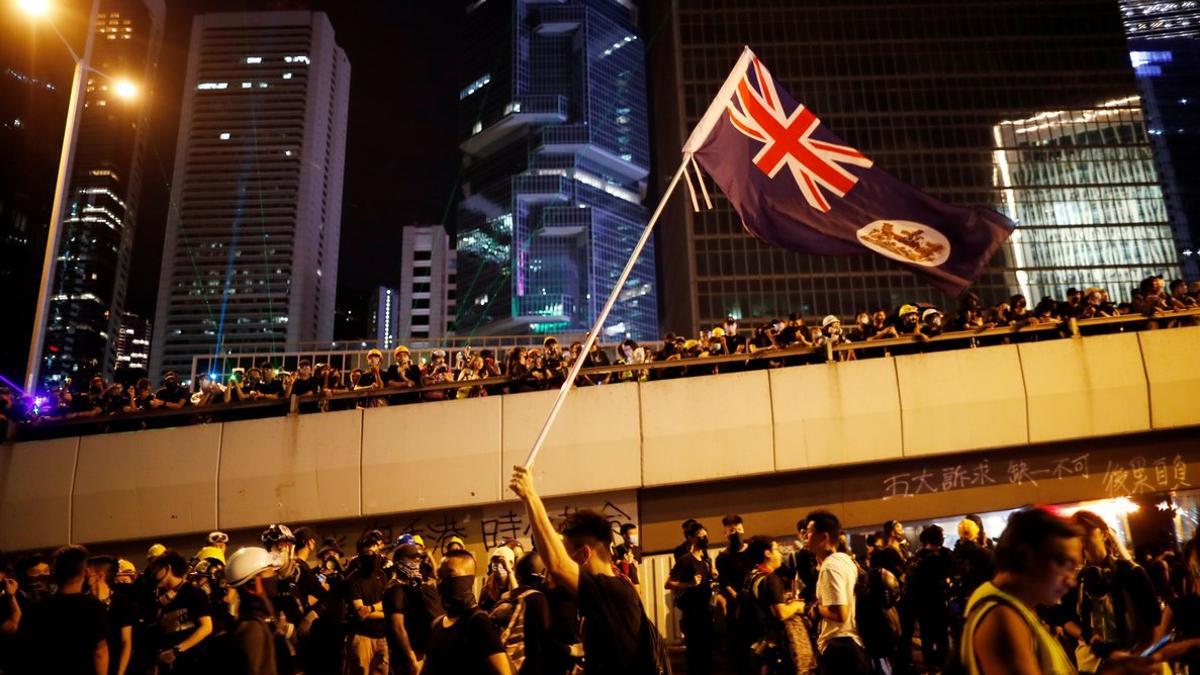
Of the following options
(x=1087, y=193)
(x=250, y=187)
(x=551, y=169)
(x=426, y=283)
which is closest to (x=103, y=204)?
(x=250, y=187)

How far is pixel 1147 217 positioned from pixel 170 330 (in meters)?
185

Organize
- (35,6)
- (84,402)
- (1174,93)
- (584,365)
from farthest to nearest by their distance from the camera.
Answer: (1174,93) < (84,402) < (584,365) < (35,6)

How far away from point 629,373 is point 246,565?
1071cm

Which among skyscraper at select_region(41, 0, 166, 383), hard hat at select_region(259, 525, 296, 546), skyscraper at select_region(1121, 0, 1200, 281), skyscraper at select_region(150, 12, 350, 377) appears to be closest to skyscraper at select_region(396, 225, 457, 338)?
skyscraper at select_region(150, 12, 350, 377)

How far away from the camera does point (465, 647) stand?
365cm

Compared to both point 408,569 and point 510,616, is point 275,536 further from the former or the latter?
point 510,616

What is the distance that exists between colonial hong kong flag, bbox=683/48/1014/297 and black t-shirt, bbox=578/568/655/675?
5.51 meters

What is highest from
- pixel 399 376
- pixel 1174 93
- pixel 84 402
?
pixel 1174 93

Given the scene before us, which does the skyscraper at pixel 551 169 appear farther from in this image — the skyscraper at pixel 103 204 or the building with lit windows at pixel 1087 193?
the skyscraper at pixel 103 204

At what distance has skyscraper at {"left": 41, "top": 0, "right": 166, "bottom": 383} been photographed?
14438 centimetres

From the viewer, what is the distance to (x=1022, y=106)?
83812 millimetres

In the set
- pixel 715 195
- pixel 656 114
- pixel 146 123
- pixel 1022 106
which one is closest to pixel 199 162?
pixel 146 123

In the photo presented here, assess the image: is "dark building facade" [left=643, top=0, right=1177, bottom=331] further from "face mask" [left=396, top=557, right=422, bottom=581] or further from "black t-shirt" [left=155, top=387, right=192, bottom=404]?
"face mask" [left=396, top=557, right=422, bottom=581]

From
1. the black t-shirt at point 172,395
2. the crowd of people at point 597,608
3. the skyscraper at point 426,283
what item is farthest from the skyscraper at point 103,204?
the crowd of people at point 597,608
